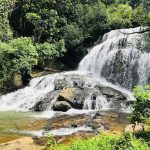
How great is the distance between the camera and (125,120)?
1970 centimetres

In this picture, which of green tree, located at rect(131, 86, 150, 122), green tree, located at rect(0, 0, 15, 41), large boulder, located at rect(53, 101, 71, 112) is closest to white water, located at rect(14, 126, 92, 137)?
green tree, located at rect(131, 86, 150, 122)

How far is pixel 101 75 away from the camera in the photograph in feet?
106

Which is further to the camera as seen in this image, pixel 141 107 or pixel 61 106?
pixel 61 106

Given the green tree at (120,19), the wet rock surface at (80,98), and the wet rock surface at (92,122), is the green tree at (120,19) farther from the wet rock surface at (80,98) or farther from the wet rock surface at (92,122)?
the wet rock surface at (92,122)

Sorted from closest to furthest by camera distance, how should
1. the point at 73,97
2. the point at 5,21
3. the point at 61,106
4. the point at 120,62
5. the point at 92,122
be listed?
the point at 92,122 → the point at 61,106 → the point at 73,97 → the point at 120,62 → the point at 5,21

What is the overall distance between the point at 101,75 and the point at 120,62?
88.4 inches

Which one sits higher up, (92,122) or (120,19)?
(120,19)

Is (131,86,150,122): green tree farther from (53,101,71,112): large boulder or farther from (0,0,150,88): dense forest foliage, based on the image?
(0,0,150,88): dense forest foliage

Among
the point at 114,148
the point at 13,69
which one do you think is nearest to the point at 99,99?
the point at 13,69

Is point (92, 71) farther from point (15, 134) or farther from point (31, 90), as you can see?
point (15, 134)

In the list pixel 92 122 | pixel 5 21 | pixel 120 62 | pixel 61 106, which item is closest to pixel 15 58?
pixel 5 21

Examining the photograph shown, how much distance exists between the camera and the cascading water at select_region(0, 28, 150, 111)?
25.5 metres

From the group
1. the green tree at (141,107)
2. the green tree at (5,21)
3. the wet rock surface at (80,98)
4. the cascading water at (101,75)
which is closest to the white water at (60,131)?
the green tree at (141,107)

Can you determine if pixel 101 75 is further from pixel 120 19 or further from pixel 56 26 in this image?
pixel 120 19
